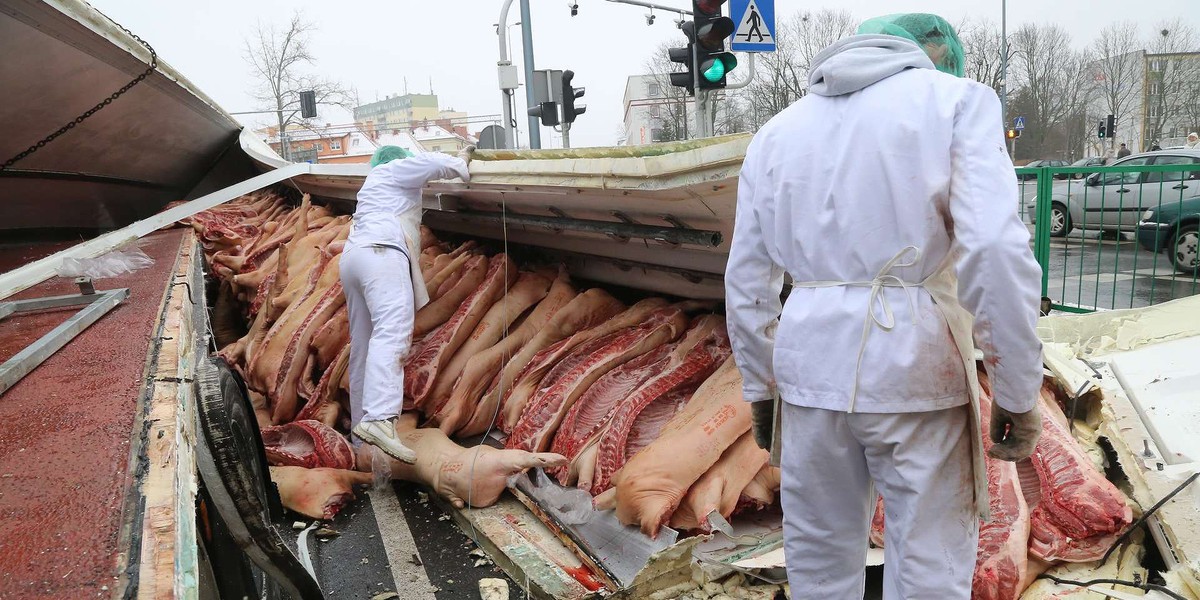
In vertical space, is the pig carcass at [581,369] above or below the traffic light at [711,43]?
below

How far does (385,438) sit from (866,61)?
3030 mm

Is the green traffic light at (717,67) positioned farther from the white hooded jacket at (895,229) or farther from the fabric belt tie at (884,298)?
the fabric belt tie at (884,298)

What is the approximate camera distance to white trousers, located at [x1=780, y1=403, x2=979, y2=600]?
2.13m

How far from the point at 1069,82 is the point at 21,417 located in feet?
175

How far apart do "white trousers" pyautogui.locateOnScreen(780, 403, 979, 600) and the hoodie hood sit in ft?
2.97

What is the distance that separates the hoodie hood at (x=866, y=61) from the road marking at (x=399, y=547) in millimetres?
2423

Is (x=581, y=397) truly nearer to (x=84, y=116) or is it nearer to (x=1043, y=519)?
(x=1043, y=519)

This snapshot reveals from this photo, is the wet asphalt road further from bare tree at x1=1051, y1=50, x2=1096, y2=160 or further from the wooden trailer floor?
bare tree at x1=1051, y1=50, x2=1096, y2=160

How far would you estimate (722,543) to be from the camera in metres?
3.08

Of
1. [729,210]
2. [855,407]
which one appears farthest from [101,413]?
[729,210]

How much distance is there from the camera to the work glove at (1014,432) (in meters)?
2.15

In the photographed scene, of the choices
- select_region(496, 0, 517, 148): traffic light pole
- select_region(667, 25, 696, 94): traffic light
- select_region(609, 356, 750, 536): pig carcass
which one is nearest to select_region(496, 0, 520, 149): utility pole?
select_region(496, 0, 517, 148): traffic light pole

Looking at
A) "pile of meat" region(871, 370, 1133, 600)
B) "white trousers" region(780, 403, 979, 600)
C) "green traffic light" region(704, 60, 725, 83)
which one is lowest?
"pile of meat" region(871, 370, 1133, 600)

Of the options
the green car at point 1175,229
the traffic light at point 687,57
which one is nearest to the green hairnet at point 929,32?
the traffic light at point 687,57
